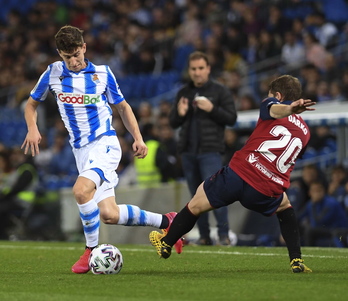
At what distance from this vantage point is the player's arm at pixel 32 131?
24.2ft

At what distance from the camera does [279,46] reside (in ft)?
55.0

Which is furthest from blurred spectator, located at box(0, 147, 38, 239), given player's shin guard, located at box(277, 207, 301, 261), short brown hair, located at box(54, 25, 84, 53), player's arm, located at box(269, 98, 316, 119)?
player's arm, located at box(269, 98, 316, 119)

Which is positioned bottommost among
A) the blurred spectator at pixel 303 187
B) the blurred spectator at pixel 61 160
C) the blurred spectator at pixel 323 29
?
the blurred spectator at pixel 61 160

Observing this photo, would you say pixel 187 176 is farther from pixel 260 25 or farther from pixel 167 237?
pixel 260 25

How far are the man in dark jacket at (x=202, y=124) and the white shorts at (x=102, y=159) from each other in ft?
8.73

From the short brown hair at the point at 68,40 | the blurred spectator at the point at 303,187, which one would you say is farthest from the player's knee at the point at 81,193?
the blurred spectator at the point at 303,187

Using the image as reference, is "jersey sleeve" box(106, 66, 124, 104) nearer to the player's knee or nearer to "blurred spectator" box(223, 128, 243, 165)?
the player's knee

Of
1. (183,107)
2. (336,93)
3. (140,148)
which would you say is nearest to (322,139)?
(336,93)

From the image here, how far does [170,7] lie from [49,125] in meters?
4.31

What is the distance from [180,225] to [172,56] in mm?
13278

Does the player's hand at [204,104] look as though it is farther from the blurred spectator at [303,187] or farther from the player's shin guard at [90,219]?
the player's shin guard at [90,219]

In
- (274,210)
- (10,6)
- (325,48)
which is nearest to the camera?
(274,210)

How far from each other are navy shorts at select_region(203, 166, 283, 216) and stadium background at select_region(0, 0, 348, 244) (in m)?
4.54

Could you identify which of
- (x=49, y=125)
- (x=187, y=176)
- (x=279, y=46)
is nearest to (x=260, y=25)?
(x=279, y=46)
